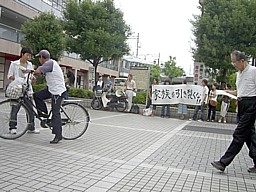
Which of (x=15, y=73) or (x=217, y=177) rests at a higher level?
(x=15, y=73)

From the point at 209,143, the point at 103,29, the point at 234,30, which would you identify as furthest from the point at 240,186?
the point at 103,29

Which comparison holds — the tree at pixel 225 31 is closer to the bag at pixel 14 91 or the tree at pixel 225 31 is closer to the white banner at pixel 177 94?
the white banner at pixel 177 94

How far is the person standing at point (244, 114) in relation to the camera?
420 centimetres

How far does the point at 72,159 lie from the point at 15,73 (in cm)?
246

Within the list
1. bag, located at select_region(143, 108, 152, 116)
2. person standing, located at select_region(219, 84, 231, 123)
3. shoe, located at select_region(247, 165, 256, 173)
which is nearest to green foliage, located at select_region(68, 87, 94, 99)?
bag, located at select_region(143, 108, 152, 116)

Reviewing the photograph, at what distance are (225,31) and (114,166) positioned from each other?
10.5 metres

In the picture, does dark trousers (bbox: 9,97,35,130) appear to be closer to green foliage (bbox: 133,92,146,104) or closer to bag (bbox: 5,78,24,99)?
bag (bbox: 5,78,24,99)

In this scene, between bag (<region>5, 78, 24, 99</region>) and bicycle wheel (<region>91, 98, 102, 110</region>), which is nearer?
bag (<region>5, 78, 24, 99</region>)

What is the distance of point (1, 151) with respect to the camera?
457 cm

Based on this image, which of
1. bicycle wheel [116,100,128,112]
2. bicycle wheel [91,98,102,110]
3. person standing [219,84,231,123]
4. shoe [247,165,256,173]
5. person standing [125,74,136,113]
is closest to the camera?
shoe [247,165,256,173]

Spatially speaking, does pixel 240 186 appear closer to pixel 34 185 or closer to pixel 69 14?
pixel 34 185

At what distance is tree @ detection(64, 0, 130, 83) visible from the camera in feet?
53.0

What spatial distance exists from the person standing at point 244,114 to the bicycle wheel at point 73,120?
2.86 metres

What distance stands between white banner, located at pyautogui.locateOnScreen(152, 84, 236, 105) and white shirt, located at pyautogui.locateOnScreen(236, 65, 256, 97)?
304 inches
